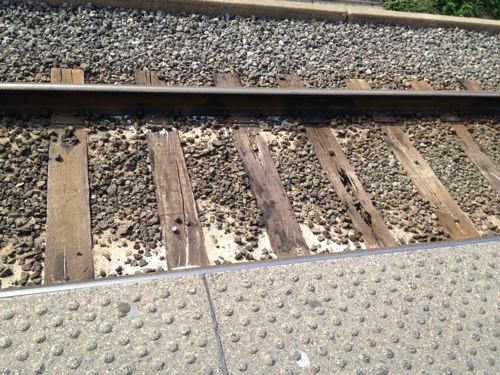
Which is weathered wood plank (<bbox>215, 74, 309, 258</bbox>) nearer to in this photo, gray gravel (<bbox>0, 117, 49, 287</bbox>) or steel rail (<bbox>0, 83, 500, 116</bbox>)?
steel rail (<bbox>0, 83, 500, 116</bbox>)

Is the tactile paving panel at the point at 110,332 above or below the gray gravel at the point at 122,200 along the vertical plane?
below

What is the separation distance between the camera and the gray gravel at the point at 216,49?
3.94m

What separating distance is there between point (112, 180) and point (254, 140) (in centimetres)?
117

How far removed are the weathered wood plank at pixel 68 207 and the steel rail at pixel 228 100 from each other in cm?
20

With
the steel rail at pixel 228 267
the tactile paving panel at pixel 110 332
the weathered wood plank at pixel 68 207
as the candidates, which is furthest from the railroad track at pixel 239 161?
the tactile paving panel at pixel 110 332

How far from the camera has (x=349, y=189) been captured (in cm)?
353

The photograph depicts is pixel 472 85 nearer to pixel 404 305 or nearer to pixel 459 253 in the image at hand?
pixel 459 253

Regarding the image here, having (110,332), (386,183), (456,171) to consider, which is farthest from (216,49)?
(110,332)

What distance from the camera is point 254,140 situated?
3.68 m

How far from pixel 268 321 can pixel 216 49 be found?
115 inches

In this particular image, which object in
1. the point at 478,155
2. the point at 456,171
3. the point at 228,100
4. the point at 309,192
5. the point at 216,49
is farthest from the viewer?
the point at 216,49

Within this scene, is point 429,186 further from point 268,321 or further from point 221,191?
point 268,321

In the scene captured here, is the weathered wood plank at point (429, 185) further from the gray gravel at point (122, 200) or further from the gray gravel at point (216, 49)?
the gray gravel at point (122, 200)

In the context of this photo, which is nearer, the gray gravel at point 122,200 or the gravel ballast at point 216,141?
the gray gravel at point 122,200
